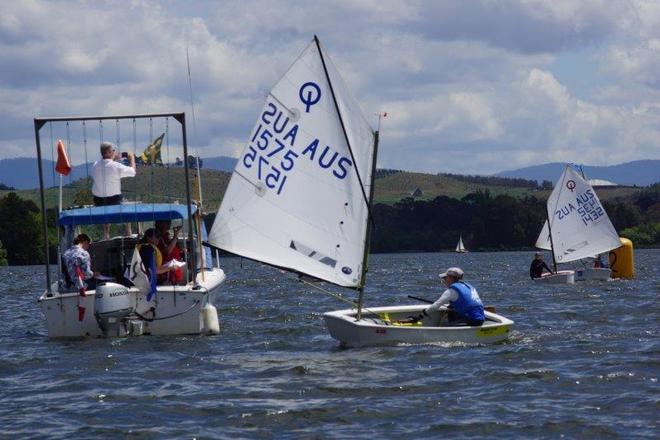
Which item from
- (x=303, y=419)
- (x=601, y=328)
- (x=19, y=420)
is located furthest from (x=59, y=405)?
(x=601, y=328)

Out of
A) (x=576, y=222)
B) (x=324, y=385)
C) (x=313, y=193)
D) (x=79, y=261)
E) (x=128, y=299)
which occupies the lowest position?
(x=324, y=385)

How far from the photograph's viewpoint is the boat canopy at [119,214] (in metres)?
25.0

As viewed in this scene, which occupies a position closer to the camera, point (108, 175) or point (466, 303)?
point (466, 303)

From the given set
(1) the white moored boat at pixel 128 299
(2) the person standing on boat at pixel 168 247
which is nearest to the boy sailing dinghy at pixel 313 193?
(1) the white moored boat at pixel 128 299

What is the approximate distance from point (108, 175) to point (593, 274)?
3039cm

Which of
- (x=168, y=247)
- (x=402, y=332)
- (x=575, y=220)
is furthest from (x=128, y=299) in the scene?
(x=575, y=220)

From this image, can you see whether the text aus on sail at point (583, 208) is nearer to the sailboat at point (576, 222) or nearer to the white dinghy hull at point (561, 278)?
the sailboat at point (576, 222)

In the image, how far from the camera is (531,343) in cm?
2336

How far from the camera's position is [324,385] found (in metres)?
18.5

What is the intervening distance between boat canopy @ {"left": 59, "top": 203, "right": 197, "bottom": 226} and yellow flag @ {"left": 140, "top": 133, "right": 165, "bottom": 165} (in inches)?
42.6

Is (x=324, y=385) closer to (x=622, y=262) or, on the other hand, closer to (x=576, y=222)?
(x=622, y=262)

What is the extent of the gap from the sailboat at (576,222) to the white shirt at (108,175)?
32592 mm

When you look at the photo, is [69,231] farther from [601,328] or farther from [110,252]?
[601,328]

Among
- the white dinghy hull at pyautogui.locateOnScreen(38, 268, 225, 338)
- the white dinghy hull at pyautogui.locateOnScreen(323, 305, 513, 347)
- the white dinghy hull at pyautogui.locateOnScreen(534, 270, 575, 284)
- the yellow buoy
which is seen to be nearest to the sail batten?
the yellow buoy
